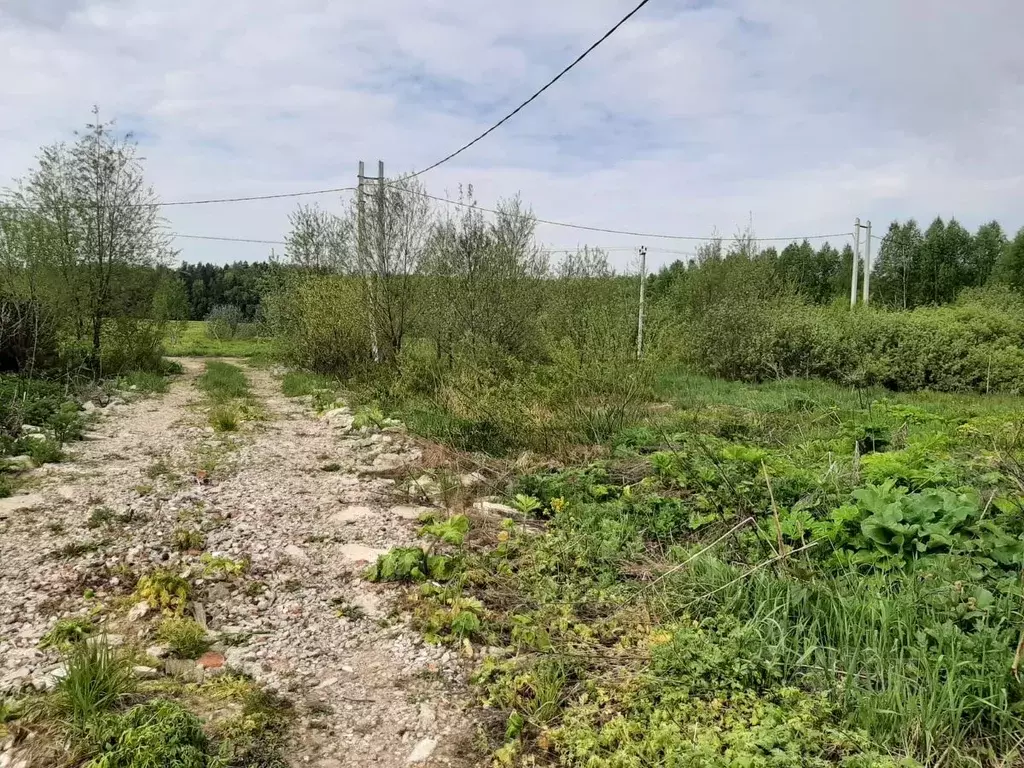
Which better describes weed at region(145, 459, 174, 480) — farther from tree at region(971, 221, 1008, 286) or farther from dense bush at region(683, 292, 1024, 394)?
tree at region(971, 221, 1008, 286)

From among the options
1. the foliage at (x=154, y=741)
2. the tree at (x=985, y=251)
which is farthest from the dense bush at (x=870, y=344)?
the tree at (x=985, y=251)

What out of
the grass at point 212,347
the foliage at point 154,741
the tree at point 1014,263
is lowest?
the foliage at point 154,741

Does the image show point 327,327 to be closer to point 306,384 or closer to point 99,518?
point 306,384

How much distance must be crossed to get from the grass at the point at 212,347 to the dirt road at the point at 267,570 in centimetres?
1368

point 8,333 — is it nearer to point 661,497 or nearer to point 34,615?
point 34,615

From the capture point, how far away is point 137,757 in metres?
2.08

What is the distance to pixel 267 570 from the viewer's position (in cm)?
402

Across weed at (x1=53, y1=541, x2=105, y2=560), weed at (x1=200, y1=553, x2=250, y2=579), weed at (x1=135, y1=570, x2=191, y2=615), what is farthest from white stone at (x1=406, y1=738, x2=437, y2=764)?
weed at (x1=53, y1=541, x2=105, y2=560)

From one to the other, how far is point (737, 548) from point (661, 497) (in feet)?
3.11

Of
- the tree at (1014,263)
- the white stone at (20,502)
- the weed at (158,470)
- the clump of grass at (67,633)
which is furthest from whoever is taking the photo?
the tree at (1014,263)

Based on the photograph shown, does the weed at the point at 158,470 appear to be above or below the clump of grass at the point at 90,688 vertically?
below

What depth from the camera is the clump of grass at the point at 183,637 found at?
3.01 meters

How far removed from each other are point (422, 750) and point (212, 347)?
27247mm

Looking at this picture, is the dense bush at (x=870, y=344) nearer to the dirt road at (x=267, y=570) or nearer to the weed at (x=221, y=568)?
the dirt road at (x=267, y=570)
